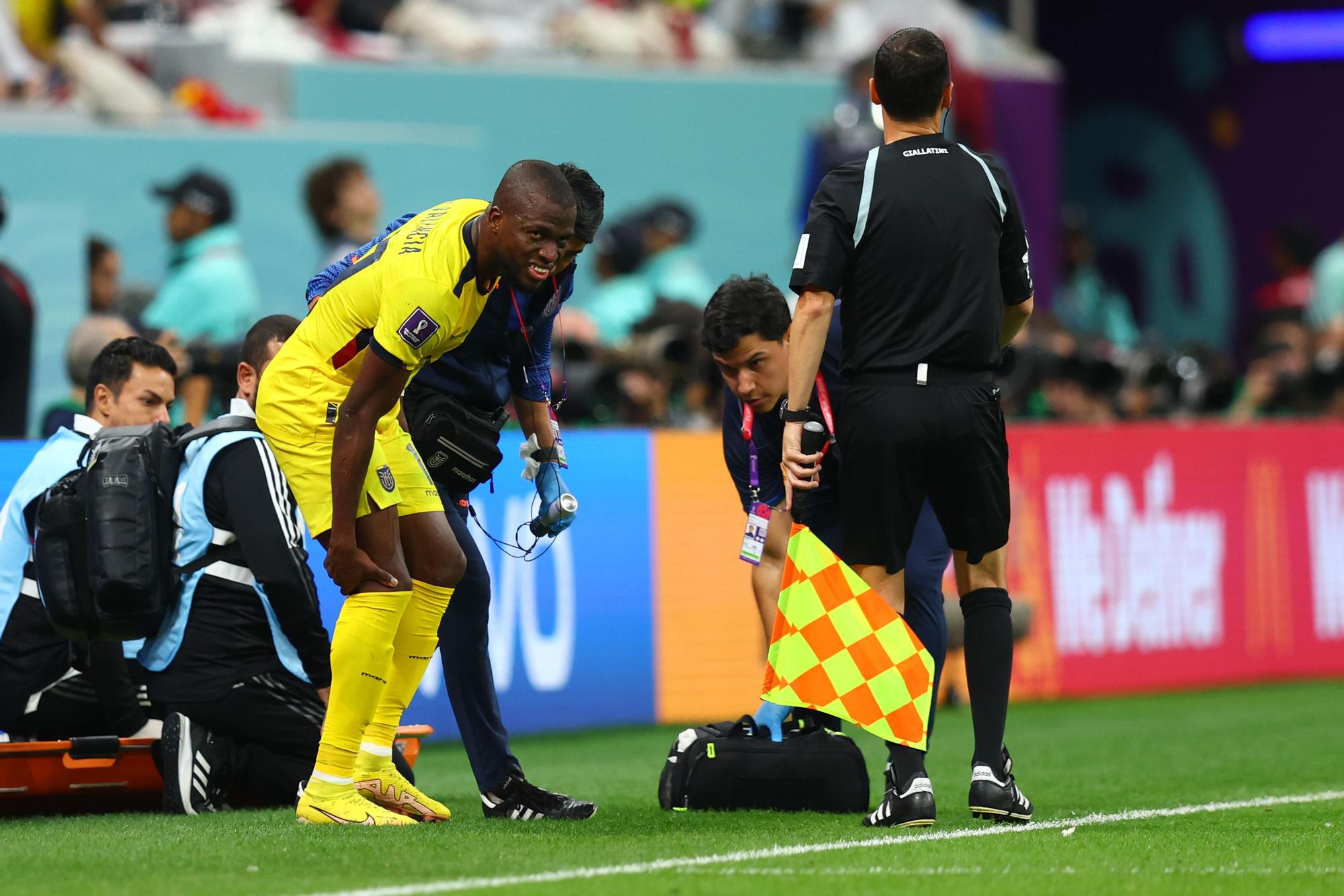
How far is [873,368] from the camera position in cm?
612

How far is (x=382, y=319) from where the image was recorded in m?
5.69

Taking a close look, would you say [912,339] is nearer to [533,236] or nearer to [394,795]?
[533,236]

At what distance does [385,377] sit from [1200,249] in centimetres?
1859

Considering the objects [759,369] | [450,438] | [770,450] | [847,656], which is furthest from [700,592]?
[847,656]

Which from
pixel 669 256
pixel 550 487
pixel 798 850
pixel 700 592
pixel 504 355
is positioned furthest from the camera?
pixel 669 256

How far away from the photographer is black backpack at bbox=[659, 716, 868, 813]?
261 inches

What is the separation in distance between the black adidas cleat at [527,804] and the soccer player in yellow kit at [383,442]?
20 cm

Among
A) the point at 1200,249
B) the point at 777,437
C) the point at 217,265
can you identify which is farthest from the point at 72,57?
the point at 1200,249

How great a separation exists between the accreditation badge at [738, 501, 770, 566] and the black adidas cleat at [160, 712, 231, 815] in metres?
1.78

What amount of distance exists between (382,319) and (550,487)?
1.20 m

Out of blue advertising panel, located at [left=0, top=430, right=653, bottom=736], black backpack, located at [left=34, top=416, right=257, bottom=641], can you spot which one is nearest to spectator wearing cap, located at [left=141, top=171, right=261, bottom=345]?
blue advertising panel, located at [left=0, top=430, right=653, bottom=736]

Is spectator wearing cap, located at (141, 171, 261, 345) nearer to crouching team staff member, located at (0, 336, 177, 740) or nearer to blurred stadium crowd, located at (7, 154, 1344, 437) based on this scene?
blurred stadium crowd, located at (7, 154, 1344, 437)

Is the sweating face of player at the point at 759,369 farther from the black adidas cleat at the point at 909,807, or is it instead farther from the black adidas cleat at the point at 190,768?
the black adidas cleat at the point at 190,768

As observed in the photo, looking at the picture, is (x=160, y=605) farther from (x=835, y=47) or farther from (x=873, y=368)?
(x=835, y=47)
